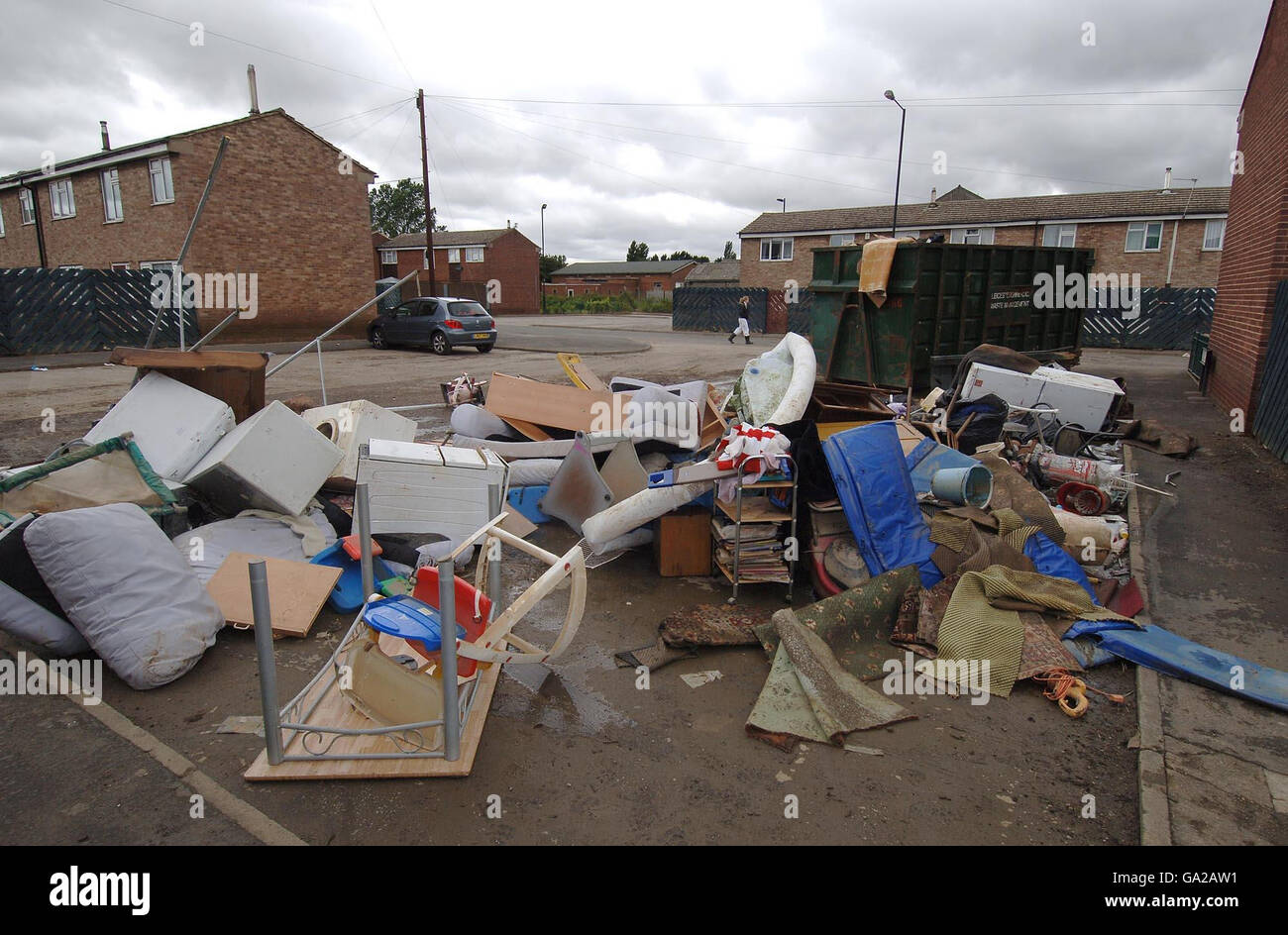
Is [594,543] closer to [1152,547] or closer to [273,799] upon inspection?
[273,799]

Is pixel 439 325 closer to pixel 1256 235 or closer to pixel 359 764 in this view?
pixel 1256 235

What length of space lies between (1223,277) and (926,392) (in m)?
5.96

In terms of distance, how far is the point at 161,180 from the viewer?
1977cm

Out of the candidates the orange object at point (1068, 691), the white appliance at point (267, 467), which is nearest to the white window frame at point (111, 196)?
the white appliance at point (267, 467)

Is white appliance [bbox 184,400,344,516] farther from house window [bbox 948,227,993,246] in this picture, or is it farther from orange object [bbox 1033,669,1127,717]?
house window [bbox 948,227,993,246]

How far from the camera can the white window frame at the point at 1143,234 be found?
27809 millimetres

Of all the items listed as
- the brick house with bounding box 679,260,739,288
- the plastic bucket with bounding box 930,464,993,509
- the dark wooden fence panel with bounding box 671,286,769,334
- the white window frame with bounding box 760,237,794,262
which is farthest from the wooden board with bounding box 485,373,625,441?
the brick house with bounding box 679,260,739,288

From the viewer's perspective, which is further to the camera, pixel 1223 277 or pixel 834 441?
pixel 1223 277

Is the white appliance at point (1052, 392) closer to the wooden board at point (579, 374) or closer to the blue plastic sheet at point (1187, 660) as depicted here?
the wooden board at point (579, 374)

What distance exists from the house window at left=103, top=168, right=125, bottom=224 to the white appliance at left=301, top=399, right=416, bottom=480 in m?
20.6

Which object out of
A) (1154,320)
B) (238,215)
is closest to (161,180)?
(238,215)

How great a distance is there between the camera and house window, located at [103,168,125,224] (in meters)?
21.0
